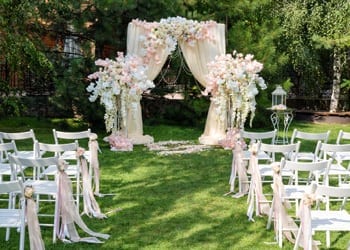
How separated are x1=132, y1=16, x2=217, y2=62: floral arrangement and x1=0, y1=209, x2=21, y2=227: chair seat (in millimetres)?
7266

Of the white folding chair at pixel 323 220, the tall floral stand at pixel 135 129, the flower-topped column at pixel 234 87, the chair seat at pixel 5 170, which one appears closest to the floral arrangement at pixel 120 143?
the tall floral stand at pixel 135 129

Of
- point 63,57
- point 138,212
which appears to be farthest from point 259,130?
point 138,212

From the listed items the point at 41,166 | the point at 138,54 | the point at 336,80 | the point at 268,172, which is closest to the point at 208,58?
the point at 138,54

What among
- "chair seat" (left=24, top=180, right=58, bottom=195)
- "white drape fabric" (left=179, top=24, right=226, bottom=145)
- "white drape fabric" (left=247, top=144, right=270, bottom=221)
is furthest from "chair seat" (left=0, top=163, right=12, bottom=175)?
"white drape fabric" (left=179, top=24, right=226, bottom=145)

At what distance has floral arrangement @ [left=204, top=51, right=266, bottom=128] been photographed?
10.6 metres

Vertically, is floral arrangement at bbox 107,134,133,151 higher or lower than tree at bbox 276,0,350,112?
lower

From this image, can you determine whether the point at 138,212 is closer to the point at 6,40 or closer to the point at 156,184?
the point at 156,184

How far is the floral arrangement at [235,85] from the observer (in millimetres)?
10648

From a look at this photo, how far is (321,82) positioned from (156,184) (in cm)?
1138

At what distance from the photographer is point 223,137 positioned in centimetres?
1177

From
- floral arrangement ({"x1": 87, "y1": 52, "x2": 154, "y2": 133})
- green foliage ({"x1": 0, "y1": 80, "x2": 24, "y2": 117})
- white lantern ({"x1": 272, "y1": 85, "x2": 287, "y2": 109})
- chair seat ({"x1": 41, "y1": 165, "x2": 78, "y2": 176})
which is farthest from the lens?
green foliage ({"x1": 0, "y1": 80, "x2": 24, "y2": 117})

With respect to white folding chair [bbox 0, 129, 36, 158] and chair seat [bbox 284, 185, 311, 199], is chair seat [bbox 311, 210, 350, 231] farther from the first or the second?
white folding chair [bbox 0, 129, 36, 158]

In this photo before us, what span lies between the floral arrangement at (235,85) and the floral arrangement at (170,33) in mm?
977

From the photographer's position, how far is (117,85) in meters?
10.6
